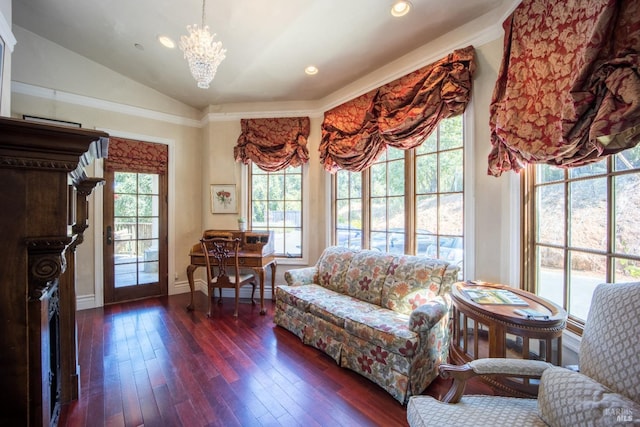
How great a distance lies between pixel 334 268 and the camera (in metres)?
3.00

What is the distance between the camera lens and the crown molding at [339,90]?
86.4 inches

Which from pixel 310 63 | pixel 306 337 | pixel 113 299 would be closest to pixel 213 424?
pixel 306 337

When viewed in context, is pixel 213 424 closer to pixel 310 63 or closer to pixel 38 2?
pixel 310 63

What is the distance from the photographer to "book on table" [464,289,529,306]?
67.1 inches

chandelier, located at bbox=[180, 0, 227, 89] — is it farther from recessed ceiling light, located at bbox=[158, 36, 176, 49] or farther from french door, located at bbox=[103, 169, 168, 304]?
french door, located at bbox=[103, 169, 168, 304]

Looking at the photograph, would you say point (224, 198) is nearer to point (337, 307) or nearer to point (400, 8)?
point (337, 307)

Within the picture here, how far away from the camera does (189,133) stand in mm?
4277

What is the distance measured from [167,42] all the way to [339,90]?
2.06 meters

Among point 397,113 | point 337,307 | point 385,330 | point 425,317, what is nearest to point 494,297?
point 425,317

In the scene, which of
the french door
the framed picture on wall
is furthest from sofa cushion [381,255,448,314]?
the french door

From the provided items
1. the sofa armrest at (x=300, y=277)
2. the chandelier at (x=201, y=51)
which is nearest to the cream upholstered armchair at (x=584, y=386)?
the sofa armrest at (x=300, y=277)

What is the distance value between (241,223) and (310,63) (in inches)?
91.9

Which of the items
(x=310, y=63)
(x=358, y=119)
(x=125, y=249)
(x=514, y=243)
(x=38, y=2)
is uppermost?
(x=38, y=2)

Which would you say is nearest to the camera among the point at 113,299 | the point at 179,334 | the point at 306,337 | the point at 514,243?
the point at 514,243
